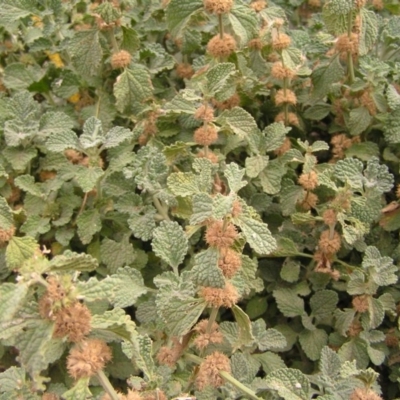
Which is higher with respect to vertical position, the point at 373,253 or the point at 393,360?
the point at 373,253

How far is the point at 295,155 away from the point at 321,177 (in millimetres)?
164

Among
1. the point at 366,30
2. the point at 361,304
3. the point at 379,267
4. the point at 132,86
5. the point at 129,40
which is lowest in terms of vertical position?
Result: the point at 361,304

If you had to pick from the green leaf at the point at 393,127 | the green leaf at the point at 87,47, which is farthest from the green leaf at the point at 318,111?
the green leaf at the point at 87,47

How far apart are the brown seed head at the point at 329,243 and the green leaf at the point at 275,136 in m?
0.29

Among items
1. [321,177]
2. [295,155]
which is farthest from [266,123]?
[321,177]

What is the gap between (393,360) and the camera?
4.99ft

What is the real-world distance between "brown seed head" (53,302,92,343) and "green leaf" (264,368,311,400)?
45cm

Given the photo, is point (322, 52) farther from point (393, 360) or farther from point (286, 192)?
point (393, 360)

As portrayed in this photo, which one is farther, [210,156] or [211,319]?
[210,156]

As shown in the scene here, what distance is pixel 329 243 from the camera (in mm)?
1556

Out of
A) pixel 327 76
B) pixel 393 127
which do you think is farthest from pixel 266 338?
pixel 327 76

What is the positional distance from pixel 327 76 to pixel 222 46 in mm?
348

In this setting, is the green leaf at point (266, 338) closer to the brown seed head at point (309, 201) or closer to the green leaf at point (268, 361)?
the green leaf at point (268, 361)

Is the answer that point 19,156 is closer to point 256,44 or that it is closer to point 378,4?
point 256,44
